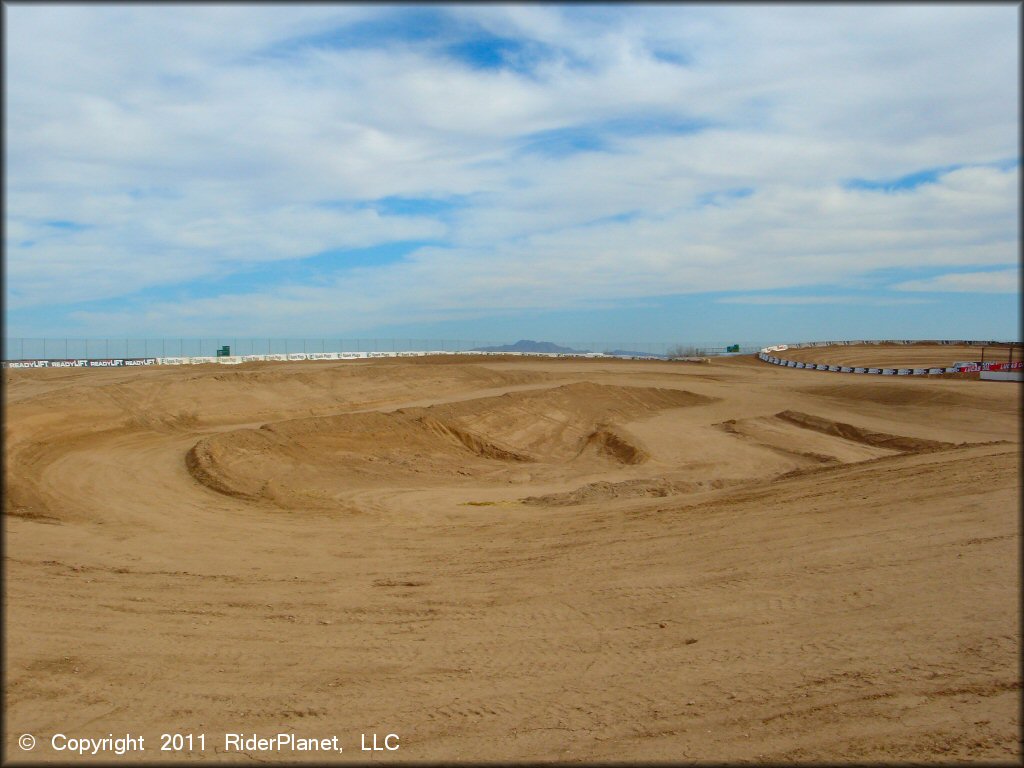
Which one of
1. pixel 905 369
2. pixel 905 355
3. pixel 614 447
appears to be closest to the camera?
pixel 614 447

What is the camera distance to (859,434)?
29672 mm

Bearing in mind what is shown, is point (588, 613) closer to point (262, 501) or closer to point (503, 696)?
point (503, 696)

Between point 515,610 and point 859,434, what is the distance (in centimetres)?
2439

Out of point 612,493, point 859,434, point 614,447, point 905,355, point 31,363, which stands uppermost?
point 905,355

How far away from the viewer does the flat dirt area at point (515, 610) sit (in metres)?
6.64

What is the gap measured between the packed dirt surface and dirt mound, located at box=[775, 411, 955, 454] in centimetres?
3366

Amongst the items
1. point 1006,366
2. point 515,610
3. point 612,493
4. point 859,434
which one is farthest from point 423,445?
point 1006,366

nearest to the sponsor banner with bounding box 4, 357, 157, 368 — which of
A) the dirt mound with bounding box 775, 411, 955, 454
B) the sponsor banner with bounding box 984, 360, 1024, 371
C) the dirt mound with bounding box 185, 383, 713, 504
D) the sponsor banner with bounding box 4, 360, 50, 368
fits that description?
the sponsor banner with bounding box 4, 360, 50, 368

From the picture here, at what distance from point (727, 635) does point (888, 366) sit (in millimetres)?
61608

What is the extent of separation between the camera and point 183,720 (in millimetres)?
6922

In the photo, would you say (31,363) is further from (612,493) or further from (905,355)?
(905,355)

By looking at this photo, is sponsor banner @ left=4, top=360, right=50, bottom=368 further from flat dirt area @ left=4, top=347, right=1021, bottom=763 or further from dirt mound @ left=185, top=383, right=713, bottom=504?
dirt mound @ left=185, top=383, right=713, bottom=504

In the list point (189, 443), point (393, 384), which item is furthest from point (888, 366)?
point (189, 443)

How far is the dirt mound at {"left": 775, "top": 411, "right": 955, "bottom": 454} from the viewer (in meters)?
26.8
